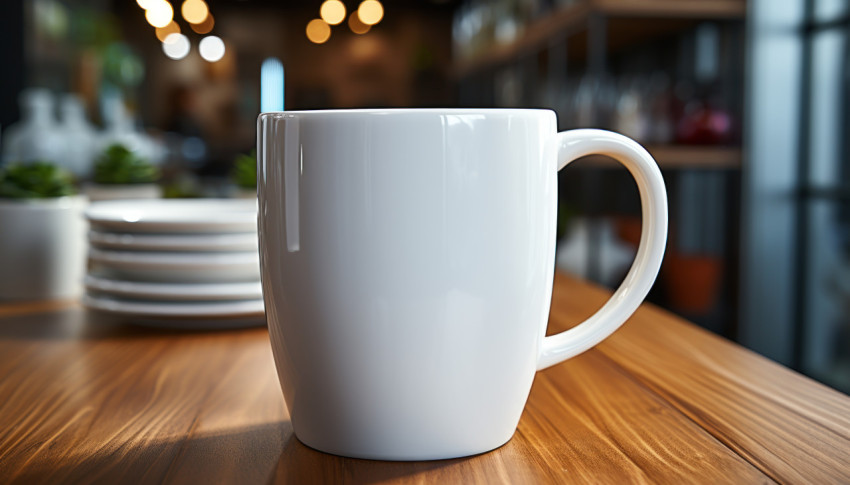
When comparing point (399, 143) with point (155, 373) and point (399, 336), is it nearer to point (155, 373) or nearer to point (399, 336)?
point (399, 336)

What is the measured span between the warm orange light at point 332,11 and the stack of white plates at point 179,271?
6.75 meters

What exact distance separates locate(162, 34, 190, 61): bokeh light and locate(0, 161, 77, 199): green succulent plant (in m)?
7.24

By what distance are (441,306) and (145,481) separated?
0.13 m

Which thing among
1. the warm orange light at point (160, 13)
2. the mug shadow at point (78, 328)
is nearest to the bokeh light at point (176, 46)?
the warm orange light at point (160, 13)

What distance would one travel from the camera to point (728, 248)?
83.0 inches

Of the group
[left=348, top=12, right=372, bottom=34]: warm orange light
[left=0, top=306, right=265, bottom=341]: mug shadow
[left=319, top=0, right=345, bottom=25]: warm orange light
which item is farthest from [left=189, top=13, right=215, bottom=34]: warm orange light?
[left=0, top=306, right=265, bottom=341]: mug shadow

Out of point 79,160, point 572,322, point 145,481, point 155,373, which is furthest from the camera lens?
point 79,160

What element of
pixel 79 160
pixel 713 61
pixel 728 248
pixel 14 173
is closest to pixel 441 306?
pixel 14 173

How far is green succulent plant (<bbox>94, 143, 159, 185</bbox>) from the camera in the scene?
3.11 ft

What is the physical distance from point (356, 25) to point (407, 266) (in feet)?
24.4

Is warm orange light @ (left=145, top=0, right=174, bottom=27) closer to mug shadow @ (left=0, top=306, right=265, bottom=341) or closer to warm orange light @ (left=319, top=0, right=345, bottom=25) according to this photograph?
warm orange light @ (left=319, top=0, right=345, bottom=25)

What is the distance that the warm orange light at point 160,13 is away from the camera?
6.63 metres

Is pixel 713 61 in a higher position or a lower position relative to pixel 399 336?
higher

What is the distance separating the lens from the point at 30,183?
2.38 ft
